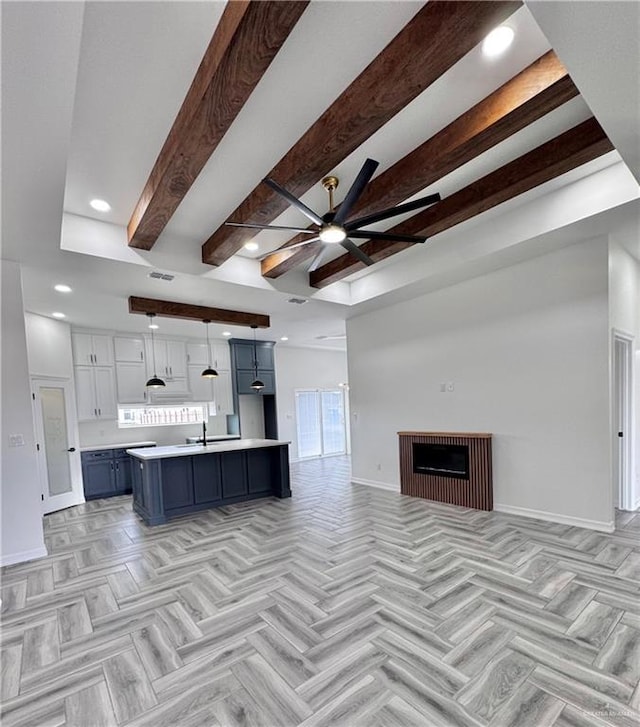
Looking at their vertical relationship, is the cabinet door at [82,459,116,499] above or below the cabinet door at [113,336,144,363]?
below

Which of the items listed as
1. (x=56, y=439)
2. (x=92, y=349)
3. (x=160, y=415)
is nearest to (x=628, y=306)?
(x=160, y=415)

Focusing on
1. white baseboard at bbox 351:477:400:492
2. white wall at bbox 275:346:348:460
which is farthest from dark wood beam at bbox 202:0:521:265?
white wall at bbox 275:346:348:460

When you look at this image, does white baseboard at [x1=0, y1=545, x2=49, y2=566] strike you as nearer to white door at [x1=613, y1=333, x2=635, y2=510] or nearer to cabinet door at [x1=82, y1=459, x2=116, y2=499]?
cabinet door at [x1=82, y1=459, x2=116, y2=499]

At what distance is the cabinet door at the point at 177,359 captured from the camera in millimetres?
7734

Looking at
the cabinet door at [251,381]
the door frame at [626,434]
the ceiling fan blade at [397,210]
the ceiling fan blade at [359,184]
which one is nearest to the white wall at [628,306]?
the door frame at [626,434]

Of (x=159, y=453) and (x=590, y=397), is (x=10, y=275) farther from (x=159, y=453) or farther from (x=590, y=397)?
(x=590, y=397)

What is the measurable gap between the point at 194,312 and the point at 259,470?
8.94ft

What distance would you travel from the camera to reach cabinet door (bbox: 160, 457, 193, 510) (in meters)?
5.13

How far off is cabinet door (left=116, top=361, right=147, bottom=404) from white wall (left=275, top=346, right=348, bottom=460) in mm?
3101

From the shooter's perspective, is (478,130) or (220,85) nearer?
(220,85)

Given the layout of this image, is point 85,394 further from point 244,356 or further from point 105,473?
point 244,356

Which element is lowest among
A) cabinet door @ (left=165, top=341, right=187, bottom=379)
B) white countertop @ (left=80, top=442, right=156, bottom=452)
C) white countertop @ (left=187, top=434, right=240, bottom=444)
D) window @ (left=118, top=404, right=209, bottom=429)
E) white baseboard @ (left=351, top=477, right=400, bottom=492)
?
white baseboard @ (left=351, top=477, right=400, bottom=492)

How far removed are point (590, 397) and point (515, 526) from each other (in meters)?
1.65

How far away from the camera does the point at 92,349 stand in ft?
22.4
